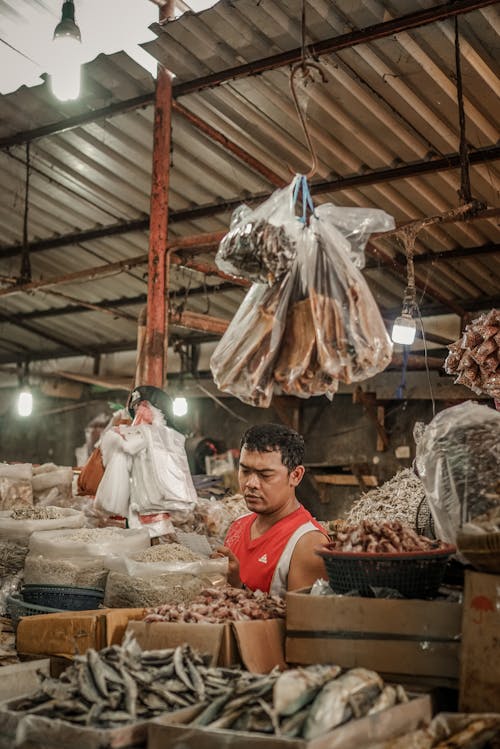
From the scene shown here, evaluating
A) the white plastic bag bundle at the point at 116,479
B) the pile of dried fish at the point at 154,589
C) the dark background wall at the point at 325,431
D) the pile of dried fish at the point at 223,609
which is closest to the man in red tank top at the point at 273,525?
the pile of dried fish at the point at 154,589

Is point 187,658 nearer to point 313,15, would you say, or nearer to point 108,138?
point 313,15

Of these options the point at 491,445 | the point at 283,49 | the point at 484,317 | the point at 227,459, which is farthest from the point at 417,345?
the point at 491,445

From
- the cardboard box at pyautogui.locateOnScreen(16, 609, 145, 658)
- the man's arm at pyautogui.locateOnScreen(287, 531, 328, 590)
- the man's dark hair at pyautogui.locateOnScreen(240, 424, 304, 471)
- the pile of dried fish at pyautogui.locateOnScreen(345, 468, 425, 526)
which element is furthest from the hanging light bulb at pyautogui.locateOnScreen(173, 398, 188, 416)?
the cardboard box at pyautogui.locateOnScreen(16, 609, 145, 658)

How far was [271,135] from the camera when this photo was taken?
726 cm

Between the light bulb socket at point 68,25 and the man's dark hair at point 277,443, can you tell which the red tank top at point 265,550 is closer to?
the man's dark hair at point 277,443

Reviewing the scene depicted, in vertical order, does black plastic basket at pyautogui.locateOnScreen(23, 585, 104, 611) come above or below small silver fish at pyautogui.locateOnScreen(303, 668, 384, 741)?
above

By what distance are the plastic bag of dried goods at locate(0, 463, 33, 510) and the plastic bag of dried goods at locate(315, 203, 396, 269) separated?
4055 mm

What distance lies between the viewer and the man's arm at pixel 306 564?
11.3 ft

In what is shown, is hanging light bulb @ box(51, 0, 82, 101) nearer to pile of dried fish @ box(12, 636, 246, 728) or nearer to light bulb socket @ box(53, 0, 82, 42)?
light bulb socket @ box(53, 0, 82, 42)

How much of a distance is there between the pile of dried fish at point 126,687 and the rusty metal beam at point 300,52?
4.64m

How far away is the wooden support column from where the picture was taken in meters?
6.16

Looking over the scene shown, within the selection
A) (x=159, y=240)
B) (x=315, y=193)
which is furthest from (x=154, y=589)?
(x=315, y=193)

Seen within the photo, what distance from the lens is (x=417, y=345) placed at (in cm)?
1030

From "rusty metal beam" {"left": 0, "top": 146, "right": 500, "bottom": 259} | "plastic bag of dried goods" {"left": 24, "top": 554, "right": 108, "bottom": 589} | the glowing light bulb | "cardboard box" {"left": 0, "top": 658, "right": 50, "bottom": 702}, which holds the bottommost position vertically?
"cardboard box" {"left": 0, "top": 658, "right": 50, "bottom": 702}
